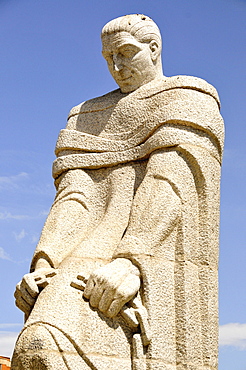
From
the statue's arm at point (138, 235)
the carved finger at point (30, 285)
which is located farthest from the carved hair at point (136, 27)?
the carved finger at point (30, 285)

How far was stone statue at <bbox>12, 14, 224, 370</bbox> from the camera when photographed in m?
6.05

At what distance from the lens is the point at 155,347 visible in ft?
20.1

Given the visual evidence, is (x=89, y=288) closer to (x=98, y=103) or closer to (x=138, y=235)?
(x=138, y=235)

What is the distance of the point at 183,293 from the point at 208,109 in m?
1.84

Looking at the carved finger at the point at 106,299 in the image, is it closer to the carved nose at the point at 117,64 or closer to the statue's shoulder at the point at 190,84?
the statue's shoulder at the point at 190,84

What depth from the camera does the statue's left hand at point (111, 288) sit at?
20.0ft

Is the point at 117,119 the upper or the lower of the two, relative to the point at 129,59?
lower

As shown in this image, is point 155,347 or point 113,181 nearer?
point 155,347

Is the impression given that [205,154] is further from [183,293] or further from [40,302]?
[40,302]

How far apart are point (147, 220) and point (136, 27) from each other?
2217 mm

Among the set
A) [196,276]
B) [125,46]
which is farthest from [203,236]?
[125,46]

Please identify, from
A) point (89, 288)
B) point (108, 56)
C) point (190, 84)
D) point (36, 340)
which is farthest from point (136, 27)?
point (36, 340)

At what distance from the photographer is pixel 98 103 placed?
7.80 m

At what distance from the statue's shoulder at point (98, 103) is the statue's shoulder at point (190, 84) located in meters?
0.65
